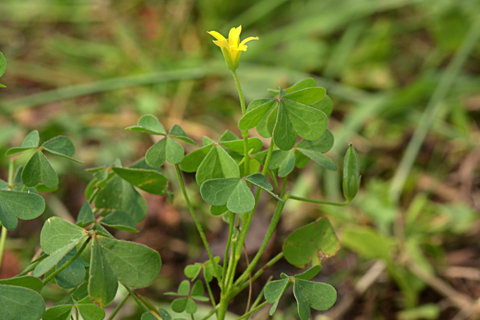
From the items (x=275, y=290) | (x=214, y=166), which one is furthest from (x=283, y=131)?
(x=275, y=290)

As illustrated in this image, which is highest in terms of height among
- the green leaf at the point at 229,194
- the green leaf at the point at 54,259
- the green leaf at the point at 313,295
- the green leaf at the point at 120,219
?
the green leaf at the point at 229,194

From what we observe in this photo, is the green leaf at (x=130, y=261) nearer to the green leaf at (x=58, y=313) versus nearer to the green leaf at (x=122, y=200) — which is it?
the green leaf at (x=58, y=313)

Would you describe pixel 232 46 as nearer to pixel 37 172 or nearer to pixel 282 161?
pixel 282 161

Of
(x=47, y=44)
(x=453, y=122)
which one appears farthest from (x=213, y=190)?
(x=47, y=44)

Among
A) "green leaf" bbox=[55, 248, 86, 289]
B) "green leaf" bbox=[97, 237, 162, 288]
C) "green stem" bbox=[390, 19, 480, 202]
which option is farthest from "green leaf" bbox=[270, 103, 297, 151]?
"green stem" bbox=[390, 19, 480, 202]

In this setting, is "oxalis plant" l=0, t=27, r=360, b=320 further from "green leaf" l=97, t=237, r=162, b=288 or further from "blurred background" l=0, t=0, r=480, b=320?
"blurred background" l=0, t=0, r=480, b=320

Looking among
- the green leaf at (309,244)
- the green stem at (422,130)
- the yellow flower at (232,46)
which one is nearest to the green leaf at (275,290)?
the green leaf at (309,244)
